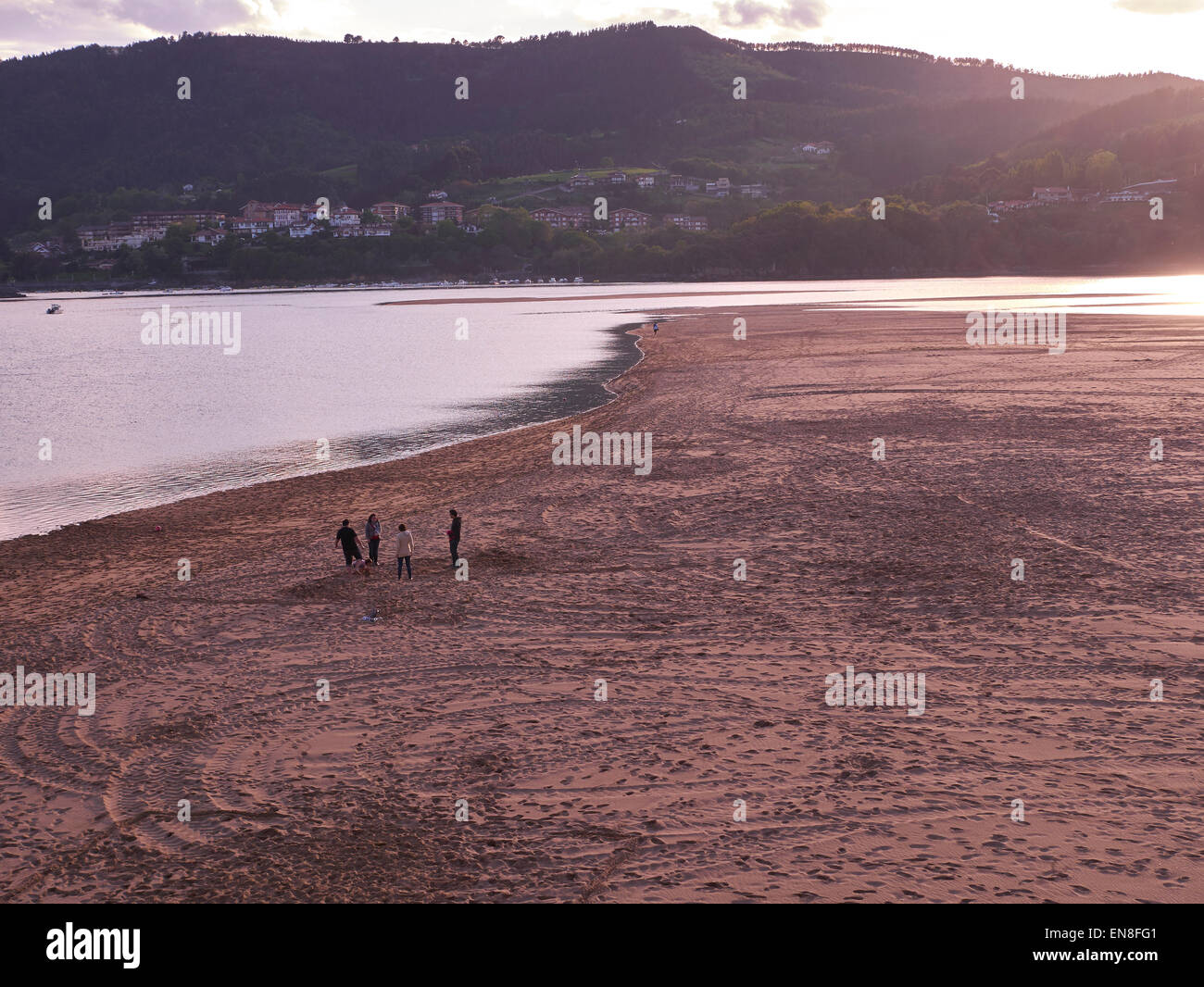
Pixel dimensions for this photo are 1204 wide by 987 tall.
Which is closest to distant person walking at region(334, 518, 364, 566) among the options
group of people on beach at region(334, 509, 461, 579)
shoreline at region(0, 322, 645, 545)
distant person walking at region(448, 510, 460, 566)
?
group of people on beach at region(334, 509, 461, 579)

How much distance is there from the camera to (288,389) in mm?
53844

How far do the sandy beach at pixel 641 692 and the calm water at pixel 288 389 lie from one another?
7.11 m

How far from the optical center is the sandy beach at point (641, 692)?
27.9 ft

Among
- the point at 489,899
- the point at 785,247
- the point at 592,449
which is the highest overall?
the point at 785,247

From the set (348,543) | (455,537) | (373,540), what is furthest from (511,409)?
(348,543)

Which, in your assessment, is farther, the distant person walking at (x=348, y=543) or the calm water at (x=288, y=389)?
the calm water at (x=288, y=389)

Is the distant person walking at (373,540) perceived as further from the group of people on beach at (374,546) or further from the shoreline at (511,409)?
the shoreline at (511,409)

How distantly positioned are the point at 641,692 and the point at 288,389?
4585 centimetres

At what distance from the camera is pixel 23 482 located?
30984 mm

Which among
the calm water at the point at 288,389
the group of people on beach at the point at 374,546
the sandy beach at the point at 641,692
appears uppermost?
the calm water at the point at 288,389

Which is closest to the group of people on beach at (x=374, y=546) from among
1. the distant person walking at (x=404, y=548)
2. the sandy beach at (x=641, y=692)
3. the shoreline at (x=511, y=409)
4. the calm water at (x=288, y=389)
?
the distant person walking at (x=404, y=548)

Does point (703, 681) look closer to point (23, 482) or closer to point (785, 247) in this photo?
point (23, 482)
